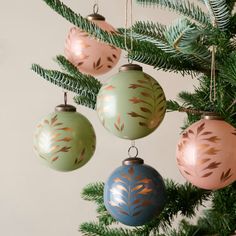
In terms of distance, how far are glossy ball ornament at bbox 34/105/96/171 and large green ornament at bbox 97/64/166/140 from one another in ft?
0.29

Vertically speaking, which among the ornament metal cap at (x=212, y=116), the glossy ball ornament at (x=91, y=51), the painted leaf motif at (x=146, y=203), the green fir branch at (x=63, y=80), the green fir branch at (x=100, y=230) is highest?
the glossy ball ornament at (x=91, y=51)

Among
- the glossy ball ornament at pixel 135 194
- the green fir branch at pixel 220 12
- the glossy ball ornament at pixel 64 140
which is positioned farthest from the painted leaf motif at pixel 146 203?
the green fir branch at pixel 220 12

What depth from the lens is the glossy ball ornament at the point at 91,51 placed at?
66 cm

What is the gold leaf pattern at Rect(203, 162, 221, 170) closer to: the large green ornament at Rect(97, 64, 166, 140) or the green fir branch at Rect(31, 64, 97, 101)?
the large green ornament at Rect(97, 64, 166, 140)

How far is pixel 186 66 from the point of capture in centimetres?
56

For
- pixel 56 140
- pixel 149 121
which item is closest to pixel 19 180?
pixel 56 140

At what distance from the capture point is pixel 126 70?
488 millimetres

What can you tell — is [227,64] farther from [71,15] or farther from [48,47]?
[48,47]

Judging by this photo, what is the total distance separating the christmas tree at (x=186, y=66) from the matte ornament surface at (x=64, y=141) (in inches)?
2.3

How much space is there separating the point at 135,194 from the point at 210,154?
0.10m

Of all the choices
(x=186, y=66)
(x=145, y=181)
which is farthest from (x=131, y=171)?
(x=186, y=66)

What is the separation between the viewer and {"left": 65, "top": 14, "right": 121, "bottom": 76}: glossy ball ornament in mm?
662

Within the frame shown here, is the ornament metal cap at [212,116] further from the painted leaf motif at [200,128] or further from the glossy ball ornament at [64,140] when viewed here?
the glossy ball ornament at [64,140]

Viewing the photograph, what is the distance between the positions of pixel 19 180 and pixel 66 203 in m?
0.16
